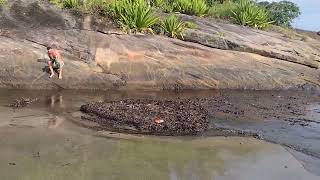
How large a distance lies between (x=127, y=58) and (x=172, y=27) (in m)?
2.57

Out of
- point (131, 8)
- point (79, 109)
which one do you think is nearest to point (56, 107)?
point (79, 109)

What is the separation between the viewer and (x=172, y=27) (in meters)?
18.2

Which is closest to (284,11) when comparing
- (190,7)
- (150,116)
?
(190,7)

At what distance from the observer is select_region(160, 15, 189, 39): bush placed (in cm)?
1817

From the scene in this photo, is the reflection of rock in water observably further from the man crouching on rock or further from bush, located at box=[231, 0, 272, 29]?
bush, located at box=[231, 0, 272, 29]

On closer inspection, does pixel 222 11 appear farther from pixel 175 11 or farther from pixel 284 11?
pixel 284 11

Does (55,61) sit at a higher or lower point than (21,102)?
higher

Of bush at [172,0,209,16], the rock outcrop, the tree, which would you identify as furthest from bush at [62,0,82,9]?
the tree

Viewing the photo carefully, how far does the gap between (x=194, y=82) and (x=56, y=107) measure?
554cm

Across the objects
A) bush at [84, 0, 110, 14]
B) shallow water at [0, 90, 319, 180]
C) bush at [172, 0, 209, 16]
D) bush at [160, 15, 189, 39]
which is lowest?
shallow water at [0, 90, 319, 180]

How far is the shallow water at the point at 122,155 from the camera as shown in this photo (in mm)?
7652

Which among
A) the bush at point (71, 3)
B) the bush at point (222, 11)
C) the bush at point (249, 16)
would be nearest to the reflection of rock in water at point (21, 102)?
the bush at point (71, 3)

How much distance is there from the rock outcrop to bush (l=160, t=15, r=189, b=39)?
1.30ft

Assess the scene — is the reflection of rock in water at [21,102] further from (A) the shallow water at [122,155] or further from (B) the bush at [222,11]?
(B) the bush at [222,11]
